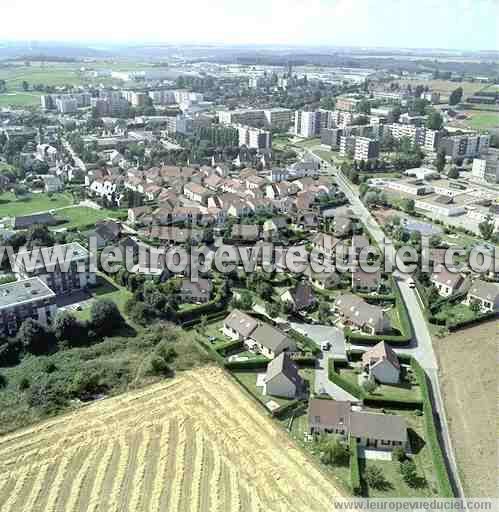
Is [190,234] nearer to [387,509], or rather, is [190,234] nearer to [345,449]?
[345,449]

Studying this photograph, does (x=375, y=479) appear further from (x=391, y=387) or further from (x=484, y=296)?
(x=484, y=296)

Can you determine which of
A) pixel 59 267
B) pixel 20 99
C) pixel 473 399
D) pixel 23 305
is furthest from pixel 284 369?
pixel 20 99

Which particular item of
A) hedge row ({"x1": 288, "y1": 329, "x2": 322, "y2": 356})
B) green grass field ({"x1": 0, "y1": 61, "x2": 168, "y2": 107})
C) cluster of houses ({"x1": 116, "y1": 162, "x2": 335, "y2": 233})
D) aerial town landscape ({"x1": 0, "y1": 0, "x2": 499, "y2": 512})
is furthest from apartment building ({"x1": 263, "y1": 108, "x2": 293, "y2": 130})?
hedge row ({"x1": 288, "y1": 329, "x2": 322, "y2": 356})

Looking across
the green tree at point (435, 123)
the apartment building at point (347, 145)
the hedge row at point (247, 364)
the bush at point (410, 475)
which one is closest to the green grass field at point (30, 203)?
the hedge row at point (247, 364)

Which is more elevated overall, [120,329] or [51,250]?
[51,250]

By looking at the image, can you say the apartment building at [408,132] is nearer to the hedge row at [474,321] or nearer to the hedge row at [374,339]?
the hedge row at [474,321]

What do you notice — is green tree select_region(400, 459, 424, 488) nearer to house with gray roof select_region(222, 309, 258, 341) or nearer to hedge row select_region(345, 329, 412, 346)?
hedge row select_region(345, 329, 412, 346)

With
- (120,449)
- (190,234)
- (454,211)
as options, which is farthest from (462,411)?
(454,211)
